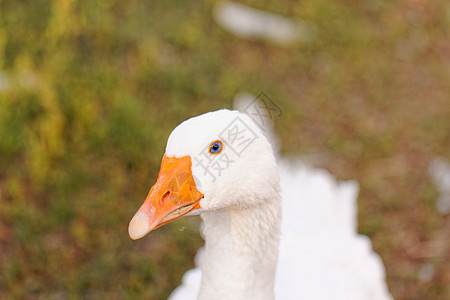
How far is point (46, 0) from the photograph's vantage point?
4.25m

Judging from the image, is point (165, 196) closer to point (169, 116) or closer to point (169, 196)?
point (169, 196)

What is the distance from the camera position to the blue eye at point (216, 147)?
4.69 feet

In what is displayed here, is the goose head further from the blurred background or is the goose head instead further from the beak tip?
the blurred background

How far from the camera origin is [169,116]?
3.60 metres

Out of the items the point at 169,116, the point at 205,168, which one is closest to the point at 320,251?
the point at 205,168

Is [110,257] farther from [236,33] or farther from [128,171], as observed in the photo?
[236,33]

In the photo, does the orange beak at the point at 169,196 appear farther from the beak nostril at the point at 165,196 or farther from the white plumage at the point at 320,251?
the white plumage at the point at 320,251

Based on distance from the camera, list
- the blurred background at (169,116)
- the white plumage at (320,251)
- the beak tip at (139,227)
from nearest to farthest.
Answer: the beak tip at (139,227) < the white plumage at (320,251) < the blurred background at (169,116)

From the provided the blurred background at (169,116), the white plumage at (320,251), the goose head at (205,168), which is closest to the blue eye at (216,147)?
the goose head at (205,168)

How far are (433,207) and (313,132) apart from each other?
0.99 m

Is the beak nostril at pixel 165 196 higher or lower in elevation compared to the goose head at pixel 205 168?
lower

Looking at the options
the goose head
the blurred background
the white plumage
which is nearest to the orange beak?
the goose head

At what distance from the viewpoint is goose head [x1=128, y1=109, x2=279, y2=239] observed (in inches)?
56.2

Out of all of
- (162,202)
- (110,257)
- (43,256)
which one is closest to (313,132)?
(110,257)
